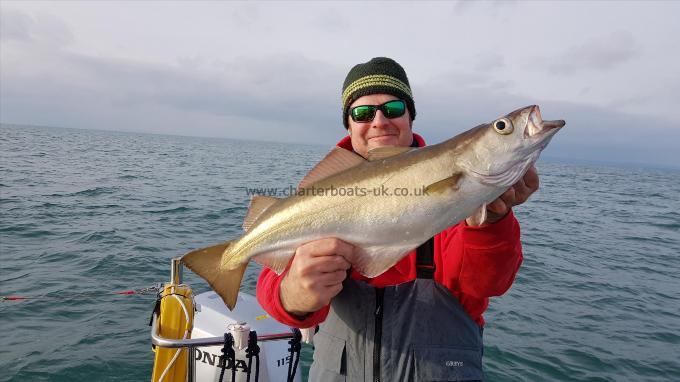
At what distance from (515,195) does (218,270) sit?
8.27 feet

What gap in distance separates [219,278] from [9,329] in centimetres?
877

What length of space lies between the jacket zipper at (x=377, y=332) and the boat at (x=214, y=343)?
5.50 feet

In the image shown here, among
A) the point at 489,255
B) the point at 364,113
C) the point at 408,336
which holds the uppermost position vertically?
the point at 364,113

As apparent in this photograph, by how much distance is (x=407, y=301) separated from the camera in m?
3.72

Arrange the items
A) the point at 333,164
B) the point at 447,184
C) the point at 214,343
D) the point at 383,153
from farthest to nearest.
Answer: the point at 214,343 < the point at 333,164 < the point at 383,153 < the point at 447,184

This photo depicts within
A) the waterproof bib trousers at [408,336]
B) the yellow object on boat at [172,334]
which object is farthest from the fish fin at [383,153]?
the yellow object on boat at [172,334]

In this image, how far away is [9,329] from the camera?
909 cm

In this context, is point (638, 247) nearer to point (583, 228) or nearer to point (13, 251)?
point (583, 228)

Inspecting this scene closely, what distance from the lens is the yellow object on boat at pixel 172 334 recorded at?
5172 mm

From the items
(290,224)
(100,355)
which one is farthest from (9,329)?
(290,224)

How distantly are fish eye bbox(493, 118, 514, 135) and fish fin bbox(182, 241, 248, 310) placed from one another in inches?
→ 91.3

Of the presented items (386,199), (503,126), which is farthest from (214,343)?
(503,126)

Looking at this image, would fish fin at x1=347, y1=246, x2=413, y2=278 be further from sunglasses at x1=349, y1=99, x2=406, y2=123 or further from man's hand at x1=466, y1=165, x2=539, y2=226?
sunglasses at x1=349, y1=99, x2=406, y2=123

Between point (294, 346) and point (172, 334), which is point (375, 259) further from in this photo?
point (172, 334)
